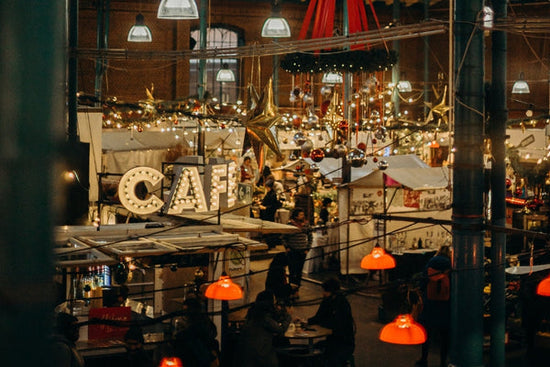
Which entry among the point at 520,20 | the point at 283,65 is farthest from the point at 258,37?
the point at 520,20

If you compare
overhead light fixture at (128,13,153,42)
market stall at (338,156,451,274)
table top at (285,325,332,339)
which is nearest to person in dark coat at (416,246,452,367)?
table top at (285,325,332,339)

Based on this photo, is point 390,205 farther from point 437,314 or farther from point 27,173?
point 27,173

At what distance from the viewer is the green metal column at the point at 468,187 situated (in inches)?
325

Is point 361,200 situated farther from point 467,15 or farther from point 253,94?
point 467,15

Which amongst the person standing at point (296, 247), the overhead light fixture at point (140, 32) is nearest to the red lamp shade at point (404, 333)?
the person standing at point (296, 247)

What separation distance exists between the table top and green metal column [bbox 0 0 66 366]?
373 inches

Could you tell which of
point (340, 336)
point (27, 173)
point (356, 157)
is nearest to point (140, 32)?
point (356, 157)

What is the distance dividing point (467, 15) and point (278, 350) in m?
5.34

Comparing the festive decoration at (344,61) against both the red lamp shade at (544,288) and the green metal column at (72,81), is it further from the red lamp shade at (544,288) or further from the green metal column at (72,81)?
the red lamp shade at (544,288)

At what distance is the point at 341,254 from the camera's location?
1712cm

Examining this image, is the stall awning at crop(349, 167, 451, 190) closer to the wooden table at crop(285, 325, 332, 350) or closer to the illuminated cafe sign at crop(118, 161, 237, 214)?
the illuminated cafe sign at crop(118, 161, 237, 214)

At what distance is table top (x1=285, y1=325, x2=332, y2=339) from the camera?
10.7 meters

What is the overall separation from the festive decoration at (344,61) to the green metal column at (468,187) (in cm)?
414

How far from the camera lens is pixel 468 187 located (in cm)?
834
